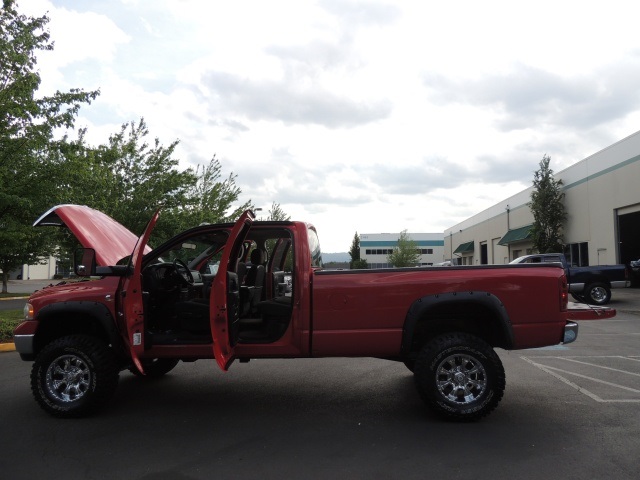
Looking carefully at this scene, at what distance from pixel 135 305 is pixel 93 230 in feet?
3.68

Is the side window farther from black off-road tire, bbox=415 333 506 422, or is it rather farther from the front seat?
black off-road tire, bbox=415 333 506 422

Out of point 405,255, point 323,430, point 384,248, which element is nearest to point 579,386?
point 323,430

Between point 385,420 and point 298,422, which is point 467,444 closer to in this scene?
point 385,420

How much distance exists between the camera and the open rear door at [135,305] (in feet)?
16.4

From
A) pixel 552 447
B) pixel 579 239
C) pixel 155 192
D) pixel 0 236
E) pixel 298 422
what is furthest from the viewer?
pixel 579 239

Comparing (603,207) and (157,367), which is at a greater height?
(603,207)

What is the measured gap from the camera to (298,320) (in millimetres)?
5113

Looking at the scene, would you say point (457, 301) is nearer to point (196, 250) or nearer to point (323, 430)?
point (323, 430)

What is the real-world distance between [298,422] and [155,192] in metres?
13.1

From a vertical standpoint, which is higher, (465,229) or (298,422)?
(465,229)

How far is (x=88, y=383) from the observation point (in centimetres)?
516

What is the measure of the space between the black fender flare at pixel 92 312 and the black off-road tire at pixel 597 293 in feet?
50.3

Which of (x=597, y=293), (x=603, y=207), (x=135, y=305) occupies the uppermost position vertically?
(x=603, y=207)

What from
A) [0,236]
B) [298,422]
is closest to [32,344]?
[298,422]
